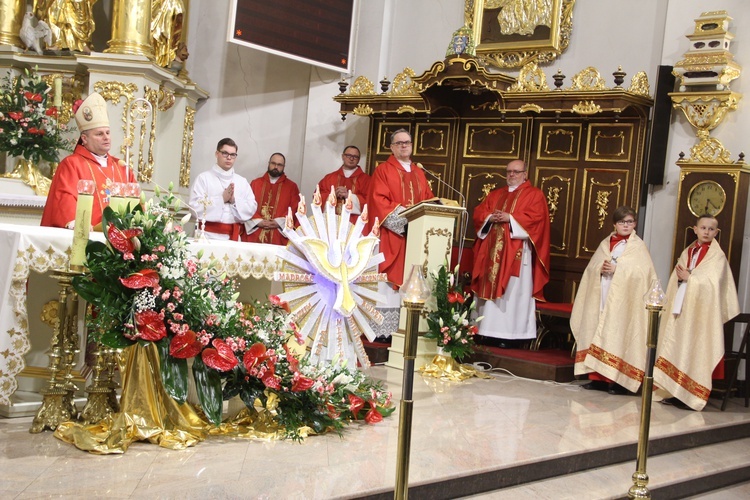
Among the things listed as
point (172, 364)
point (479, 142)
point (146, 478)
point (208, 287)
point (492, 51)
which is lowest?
point (146, 478)

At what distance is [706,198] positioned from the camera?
7746 mm

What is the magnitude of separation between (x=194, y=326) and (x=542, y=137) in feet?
18.8

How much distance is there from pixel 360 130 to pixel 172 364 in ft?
21.9

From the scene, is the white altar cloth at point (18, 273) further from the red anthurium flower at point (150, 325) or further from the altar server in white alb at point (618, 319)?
the altar server in white alb at point (618, 319)

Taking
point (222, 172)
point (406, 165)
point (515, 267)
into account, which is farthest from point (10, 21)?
point (515, 267)

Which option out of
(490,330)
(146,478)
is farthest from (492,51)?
(146,478)

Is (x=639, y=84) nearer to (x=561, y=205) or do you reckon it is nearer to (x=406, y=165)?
(x=561, y=205)

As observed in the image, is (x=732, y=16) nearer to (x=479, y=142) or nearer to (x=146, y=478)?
(x=479, y=142)

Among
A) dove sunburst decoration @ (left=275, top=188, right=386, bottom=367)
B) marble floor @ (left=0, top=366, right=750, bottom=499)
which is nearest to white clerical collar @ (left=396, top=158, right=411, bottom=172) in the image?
marble floor @ (left=0, top=366, right=750, bottom=499)

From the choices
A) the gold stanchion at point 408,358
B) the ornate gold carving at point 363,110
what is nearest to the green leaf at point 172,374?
the gold stanchion at point 408,358

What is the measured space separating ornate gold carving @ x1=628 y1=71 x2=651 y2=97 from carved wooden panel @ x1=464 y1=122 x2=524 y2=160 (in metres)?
1.36

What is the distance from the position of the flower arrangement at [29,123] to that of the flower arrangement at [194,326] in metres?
4.00

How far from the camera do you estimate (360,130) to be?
35.3 feet

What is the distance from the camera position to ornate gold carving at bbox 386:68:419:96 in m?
9.65
